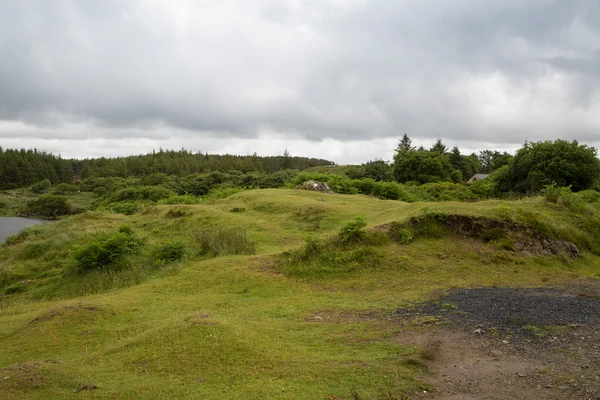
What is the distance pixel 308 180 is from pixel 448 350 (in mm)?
29476

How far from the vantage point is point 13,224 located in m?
56.8

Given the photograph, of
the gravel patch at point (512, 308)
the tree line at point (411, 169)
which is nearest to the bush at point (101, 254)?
the gravel patch at point (512, 308)

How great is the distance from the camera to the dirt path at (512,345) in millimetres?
5543

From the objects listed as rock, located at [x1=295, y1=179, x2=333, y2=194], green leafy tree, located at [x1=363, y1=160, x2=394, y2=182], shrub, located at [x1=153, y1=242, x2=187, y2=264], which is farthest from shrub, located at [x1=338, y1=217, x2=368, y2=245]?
green leafy tree, located at [x1=363, y1=160, x2=394, y2=182]

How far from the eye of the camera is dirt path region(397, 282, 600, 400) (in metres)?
5.54

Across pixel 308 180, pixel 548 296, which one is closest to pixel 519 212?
pixel 548 296

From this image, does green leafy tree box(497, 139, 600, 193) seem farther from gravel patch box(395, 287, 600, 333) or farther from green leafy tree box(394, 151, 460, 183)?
gravel patch box(395, 287, 600, 333)

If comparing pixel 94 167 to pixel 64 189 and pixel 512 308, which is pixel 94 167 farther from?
pixel 512 308

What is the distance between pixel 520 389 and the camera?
5.51 meters

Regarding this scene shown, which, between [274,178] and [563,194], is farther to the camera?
[274,178]

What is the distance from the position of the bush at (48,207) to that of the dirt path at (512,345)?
72090 mm

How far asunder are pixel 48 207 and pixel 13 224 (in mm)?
12267

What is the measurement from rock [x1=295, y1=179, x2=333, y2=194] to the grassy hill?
9.53 meters

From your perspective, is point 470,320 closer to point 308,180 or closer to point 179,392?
point 179,392
